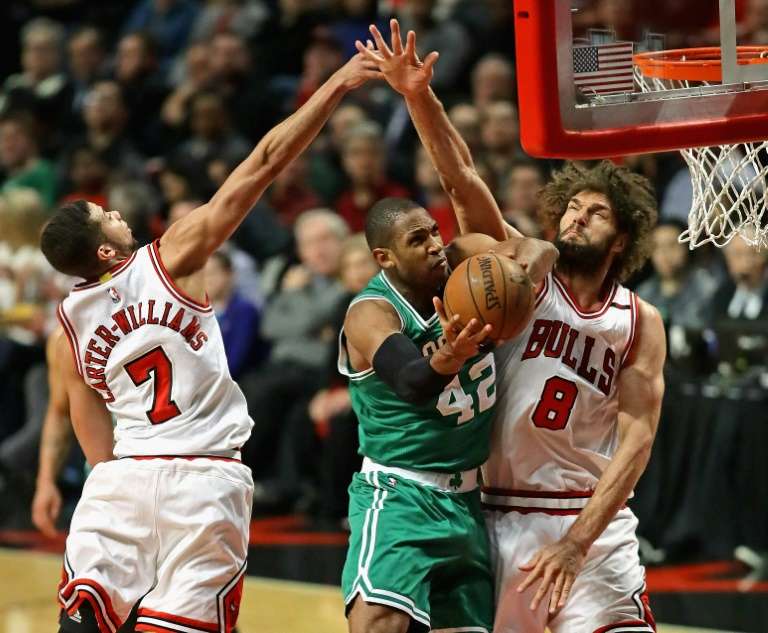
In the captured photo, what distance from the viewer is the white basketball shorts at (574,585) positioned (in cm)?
467

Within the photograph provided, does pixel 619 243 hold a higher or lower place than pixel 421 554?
higher

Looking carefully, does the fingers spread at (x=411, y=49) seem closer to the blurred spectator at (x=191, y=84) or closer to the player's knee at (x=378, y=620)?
the player's knee at (x=378, y=620)

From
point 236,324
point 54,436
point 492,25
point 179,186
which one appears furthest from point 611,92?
point 179,186

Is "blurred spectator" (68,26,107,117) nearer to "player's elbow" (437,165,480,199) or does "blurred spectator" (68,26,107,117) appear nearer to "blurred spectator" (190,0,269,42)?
"blurred spectator" (190,0,269,42)

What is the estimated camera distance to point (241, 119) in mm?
12078

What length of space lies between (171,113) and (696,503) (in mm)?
6678

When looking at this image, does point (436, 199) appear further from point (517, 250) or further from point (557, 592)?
point (557, 592)

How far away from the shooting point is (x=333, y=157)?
10.9 meters

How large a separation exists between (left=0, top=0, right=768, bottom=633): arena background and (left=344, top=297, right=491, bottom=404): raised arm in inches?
45.0

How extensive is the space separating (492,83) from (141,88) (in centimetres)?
423

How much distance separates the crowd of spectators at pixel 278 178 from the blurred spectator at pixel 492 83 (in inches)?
0.5

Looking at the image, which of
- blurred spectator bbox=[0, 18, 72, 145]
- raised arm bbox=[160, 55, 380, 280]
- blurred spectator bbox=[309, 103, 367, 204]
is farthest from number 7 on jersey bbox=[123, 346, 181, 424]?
blurred spectator bbox=[0, 18, 72, 145]

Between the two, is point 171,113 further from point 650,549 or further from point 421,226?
point 421,226

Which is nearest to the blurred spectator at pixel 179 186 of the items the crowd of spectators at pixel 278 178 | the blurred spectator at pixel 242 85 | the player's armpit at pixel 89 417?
the crowd of spectators at pixel 278 178
